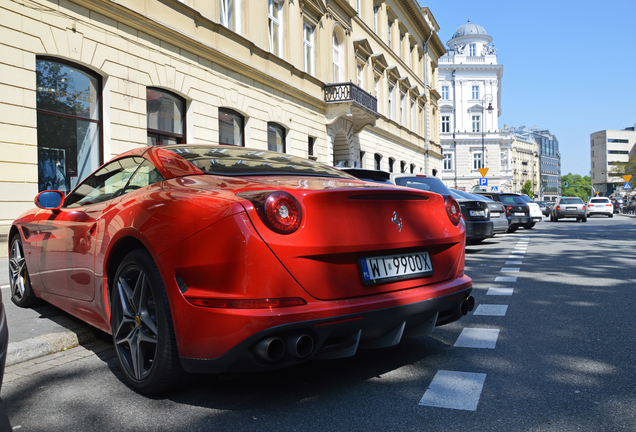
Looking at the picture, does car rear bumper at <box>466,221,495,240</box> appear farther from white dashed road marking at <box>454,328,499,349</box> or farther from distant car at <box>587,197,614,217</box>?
distant car at <box>587,197,614,217</box>

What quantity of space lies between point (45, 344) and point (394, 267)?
2.56m

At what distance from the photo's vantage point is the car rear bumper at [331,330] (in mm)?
2396

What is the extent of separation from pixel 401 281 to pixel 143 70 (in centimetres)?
1119

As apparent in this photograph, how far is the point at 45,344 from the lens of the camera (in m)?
3.76

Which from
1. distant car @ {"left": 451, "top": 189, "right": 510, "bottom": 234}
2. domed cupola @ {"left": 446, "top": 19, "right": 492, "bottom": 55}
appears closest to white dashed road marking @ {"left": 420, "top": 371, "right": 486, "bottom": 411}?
distant car @ {"left": 451, "top": 189, "right": 510, "bottom": 234}

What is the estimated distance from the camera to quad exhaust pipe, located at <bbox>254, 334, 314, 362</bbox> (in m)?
2.39

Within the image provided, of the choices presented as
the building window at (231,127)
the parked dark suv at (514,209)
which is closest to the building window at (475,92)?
the parked dark suv at (514,209)

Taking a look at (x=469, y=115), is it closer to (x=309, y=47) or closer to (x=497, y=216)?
(x=309, y=47)

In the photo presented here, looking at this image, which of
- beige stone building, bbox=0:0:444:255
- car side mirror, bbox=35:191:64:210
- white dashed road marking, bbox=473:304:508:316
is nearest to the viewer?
car side mirror, bbox=35:191:64:210

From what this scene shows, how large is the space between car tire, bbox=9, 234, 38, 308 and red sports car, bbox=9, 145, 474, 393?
65.6 inches

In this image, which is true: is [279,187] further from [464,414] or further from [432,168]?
[432,168]

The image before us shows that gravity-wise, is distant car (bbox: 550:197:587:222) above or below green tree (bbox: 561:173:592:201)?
below

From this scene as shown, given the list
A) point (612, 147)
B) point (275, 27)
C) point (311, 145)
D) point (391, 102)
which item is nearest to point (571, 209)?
point (391, 102)

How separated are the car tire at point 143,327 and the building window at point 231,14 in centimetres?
1350
